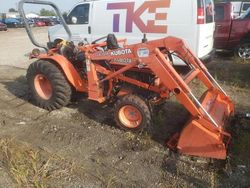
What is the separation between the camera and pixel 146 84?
5227 mm

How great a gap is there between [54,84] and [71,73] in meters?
0.36

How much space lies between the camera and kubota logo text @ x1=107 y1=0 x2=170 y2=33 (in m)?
8.48

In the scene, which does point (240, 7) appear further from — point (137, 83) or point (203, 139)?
point (203, 139)

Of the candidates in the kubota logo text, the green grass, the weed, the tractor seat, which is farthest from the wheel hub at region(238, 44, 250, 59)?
the weed

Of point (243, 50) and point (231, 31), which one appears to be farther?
point (231, 31)

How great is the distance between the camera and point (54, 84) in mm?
5871

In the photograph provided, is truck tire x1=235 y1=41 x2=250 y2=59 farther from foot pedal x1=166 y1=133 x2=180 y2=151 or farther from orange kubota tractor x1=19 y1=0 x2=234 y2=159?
foot pedal x1=166 y1=133 x2=180 y2=151

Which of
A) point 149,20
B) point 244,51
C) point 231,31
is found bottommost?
point 244,51

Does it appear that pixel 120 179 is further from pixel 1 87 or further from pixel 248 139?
pixel 1 87

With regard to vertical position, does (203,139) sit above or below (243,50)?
below

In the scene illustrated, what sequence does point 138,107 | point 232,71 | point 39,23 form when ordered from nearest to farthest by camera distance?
point 138,107
point 232,71
point 39,23

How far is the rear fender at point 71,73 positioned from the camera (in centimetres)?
581

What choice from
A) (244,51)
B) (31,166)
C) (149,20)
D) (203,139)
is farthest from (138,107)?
(244,51)

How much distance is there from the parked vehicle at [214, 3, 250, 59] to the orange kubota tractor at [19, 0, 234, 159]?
6.07m
